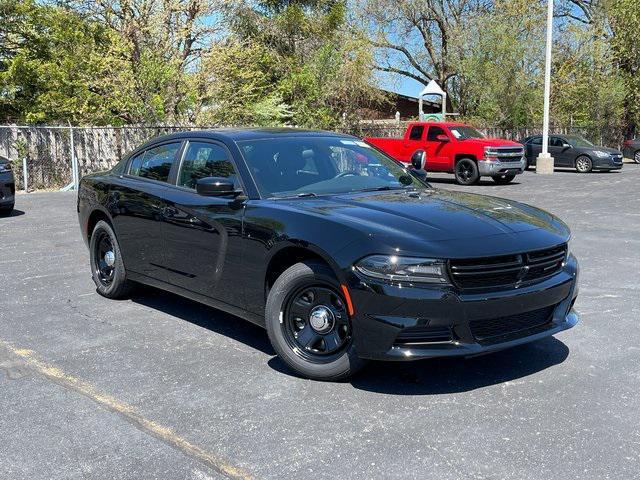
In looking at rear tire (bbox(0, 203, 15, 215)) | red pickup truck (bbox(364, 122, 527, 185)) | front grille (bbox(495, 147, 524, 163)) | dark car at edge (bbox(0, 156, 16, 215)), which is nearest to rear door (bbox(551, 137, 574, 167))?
red pickup truck (bbox(364, 122, 527, 185))

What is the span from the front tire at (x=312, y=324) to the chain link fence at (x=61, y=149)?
16489 millimetres

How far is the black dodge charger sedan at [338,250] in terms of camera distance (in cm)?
402

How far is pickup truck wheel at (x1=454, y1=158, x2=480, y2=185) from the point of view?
20.9 m

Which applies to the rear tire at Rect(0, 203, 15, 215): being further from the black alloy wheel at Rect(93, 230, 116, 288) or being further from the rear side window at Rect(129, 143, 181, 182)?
the rear side window at Rect(129, 143, 181, 182)

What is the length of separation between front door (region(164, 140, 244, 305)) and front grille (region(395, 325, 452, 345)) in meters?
1.36

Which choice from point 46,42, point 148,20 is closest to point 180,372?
point 148,20

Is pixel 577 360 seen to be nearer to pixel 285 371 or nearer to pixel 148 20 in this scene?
pixel 285 371

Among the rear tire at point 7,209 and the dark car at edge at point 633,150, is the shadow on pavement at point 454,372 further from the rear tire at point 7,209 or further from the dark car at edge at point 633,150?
the dark car at edge at point 633,150

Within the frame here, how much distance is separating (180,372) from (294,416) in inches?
41.8

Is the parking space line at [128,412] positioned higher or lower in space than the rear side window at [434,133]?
lower

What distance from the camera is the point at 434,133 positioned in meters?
22.1

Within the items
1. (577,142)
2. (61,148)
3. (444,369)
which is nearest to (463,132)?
(577,142)

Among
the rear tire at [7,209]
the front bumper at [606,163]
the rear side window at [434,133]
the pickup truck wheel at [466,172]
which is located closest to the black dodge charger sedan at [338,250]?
the rear tire at [7,209]

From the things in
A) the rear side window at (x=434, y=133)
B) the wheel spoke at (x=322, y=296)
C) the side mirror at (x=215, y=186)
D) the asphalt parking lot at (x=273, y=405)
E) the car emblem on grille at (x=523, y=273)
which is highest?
the rear side window at (x=434, y=133)
